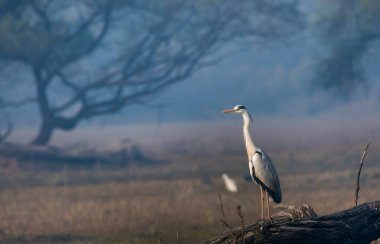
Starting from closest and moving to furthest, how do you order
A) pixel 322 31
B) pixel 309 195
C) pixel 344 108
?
pixel 309 195
pixel 322 31
pixel 344 108

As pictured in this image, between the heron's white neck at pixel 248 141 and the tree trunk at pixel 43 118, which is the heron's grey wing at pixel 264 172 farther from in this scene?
the tree trunk at pixel 43 118

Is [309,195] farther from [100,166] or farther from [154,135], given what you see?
[154,135]

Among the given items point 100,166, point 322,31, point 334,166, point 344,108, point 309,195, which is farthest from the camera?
point 344,108

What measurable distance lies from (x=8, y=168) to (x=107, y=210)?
10113 mm

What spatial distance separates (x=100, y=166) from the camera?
1045 inches

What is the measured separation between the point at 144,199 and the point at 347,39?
16.7 m

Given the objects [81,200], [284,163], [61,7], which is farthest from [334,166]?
[61,7]

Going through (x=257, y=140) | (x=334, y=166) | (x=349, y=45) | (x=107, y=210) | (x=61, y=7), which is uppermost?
(x=61, y=7)

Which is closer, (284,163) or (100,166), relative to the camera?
(284,163)

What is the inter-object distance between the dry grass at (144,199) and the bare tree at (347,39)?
7.31 meters

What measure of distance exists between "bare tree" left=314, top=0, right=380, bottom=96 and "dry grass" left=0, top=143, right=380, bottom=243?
24.0 ft

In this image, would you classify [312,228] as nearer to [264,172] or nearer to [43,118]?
[264,172]

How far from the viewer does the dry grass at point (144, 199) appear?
13.5 m

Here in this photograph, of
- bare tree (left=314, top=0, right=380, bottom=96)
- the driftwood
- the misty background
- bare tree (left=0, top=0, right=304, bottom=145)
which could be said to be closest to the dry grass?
the driftwood
